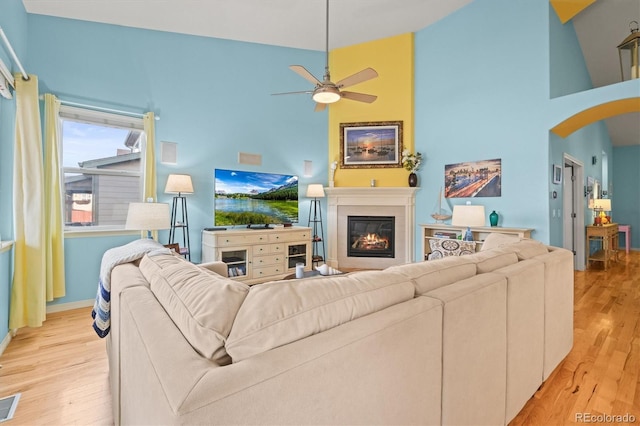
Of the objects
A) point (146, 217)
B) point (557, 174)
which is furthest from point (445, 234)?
point (146, 217)

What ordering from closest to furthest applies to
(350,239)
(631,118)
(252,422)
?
1. (252,422)
2. (350,239)
3. (631,118)

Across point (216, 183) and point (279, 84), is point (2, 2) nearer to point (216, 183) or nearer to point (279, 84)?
point (216, 183)

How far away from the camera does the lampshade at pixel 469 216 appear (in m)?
3.52

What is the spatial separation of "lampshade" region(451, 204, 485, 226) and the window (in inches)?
163

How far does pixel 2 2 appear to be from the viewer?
2592 millimetres

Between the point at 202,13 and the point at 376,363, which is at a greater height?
the point at 202,13

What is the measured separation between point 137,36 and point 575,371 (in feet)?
18.9

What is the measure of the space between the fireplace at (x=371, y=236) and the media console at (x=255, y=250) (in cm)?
105

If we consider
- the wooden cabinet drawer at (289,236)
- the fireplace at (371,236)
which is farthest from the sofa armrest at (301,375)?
the fireplace at (371,236)

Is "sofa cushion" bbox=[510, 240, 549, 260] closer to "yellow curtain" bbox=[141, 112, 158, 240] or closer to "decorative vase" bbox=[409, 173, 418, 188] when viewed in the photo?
"decorative vase" bbox=[409, 173, 418, 188]

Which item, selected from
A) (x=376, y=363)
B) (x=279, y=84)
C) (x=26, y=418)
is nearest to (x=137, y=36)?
(x=279, y=84)

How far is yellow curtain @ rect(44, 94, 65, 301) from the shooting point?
323 cm

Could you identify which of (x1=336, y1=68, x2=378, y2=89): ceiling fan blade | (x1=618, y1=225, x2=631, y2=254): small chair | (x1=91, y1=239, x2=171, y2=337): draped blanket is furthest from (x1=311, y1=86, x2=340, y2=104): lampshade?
(x1=618, y1=225, x2=631, y2=254): small chair

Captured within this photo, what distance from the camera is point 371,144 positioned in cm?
554
